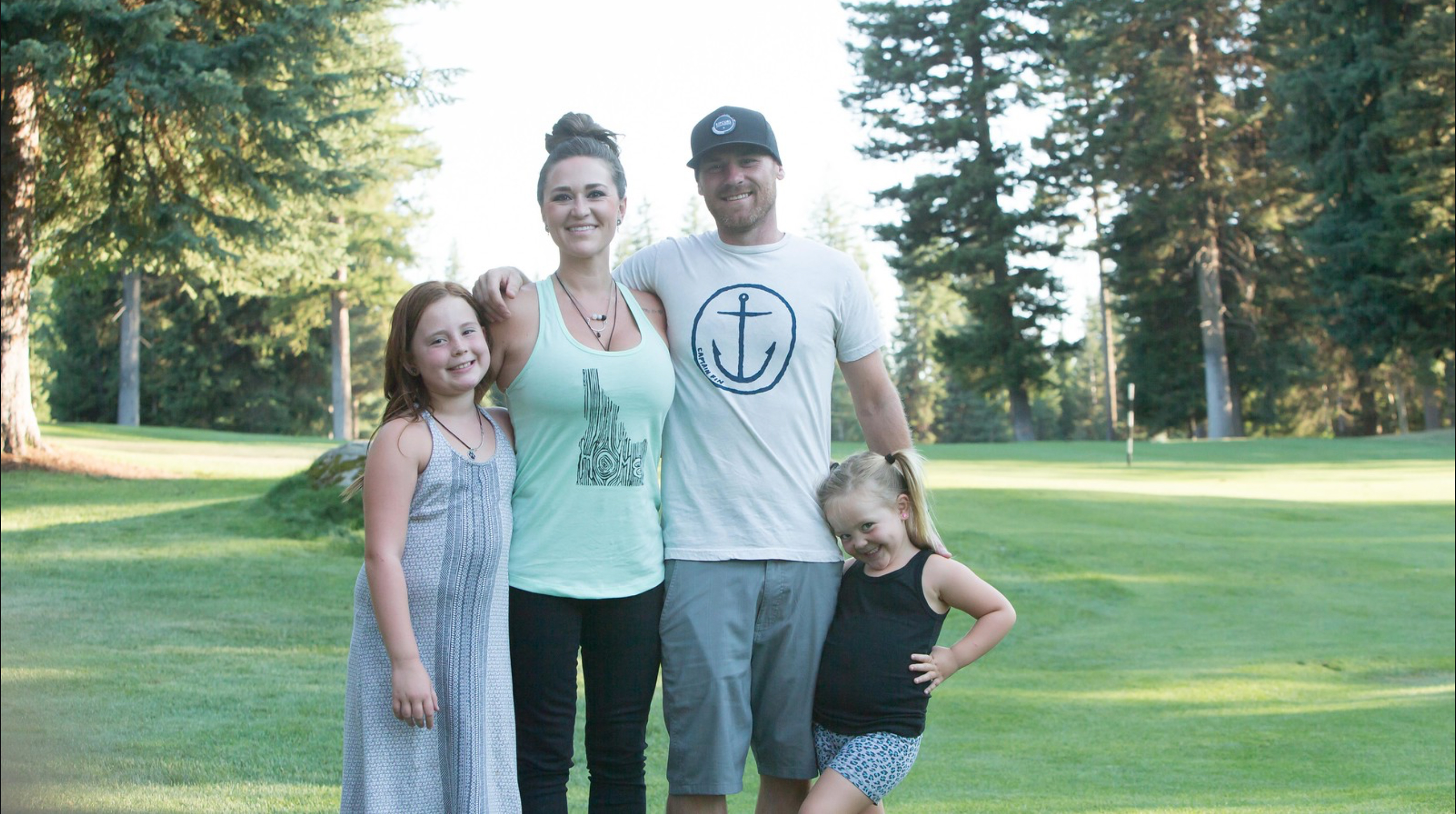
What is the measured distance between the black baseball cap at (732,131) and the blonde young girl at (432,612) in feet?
2.51

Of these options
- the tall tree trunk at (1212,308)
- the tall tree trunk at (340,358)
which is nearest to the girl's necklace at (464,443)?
the tall tree trunk at (1212,308)

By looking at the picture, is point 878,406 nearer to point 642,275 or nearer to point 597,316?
point 642,275

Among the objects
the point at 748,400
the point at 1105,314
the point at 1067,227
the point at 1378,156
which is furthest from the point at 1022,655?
the point at 1105,314

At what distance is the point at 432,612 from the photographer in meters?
2.83

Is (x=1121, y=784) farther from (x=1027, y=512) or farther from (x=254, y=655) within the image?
(x=1027, y=512)

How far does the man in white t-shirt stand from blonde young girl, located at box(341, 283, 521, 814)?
1.19 ft

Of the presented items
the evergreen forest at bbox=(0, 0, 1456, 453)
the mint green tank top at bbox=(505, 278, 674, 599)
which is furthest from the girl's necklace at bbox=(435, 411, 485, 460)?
the evergreen forest at bbox=(0, 0, 1456, 453)

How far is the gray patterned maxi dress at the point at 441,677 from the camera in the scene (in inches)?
111

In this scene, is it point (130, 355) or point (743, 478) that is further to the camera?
point (130, 355)

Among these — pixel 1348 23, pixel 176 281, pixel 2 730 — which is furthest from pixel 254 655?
pixel 176 281

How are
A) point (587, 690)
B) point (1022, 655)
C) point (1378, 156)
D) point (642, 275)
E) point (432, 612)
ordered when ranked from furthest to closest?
point (1378, 156), point (1022, 655), point (642, 275), point (587, 690), point (432, 612)

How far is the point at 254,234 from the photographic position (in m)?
14.4

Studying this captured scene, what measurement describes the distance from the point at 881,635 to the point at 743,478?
1.77 feet

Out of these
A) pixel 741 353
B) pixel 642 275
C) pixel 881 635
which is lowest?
pixel 881 635
